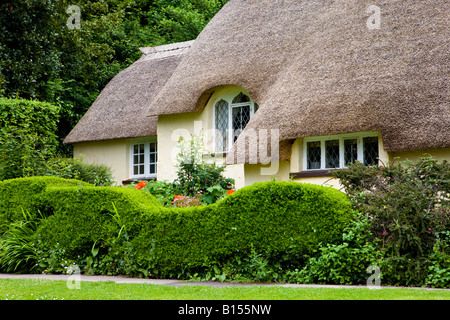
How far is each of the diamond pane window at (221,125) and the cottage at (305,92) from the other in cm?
3

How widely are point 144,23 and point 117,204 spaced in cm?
2296

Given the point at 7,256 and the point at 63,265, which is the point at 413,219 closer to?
the point at 63,265

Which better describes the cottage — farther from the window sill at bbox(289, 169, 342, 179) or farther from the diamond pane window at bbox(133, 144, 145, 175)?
the diamond pane window at bbox(133, 144, 145, 175)

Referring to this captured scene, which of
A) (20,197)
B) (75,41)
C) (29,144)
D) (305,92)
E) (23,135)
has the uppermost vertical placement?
(75,41)

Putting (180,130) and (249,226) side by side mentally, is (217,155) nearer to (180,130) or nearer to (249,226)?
(180,130)

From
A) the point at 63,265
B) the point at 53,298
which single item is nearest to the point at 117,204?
the point at 63,265

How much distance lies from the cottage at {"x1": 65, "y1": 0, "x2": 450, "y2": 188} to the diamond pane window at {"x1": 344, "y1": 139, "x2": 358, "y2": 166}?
0.02 meters

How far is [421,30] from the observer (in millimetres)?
11453

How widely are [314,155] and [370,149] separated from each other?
1320 millimetres

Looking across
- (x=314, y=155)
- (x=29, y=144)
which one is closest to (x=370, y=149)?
(x=314, y=155)

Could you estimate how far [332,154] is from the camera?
40.1 ft

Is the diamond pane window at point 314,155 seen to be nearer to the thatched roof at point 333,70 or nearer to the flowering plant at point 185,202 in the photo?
the thatched roof at point 333,70

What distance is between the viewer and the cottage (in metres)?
10.6
